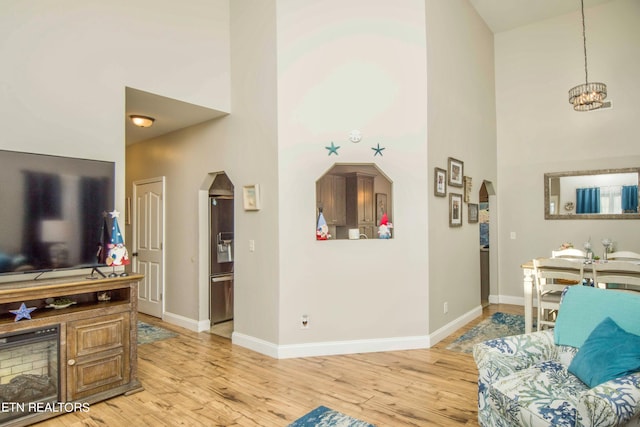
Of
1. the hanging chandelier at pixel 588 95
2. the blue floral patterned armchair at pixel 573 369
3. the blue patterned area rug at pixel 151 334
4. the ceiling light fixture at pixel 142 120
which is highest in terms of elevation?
the hanging chandelier at pixel 588 95

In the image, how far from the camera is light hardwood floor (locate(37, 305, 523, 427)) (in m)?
2.50

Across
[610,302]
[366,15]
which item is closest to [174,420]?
[610,302]

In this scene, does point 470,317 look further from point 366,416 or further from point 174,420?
point 174,420

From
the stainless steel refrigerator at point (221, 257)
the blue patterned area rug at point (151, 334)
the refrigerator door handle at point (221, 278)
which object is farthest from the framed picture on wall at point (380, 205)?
the blue patterned area rug at point (151, 334)

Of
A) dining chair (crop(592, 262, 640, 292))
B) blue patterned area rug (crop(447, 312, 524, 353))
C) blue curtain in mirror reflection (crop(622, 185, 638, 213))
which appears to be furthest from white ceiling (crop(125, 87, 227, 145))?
blue curtain in mirror reflection (crop(622, 185, 638, 213))

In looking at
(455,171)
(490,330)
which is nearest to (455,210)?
(455,171)

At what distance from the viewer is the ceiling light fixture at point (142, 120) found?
4.21 metres

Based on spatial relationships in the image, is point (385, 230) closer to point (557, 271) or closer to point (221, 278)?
point (557, 271)

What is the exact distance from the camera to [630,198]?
4898 millimetres

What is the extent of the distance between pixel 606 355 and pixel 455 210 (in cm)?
275

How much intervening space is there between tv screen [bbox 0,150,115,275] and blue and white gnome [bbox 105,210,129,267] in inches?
2.8

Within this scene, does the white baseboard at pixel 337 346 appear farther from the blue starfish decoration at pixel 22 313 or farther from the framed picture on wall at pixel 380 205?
the framed picture on wall at pixel 380 205

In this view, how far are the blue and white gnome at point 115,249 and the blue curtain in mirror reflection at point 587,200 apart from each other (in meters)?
5.87

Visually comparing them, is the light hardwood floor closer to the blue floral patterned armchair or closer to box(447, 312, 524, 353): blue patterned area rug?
box(447, 312, 524, 353): blue patterned area rug
